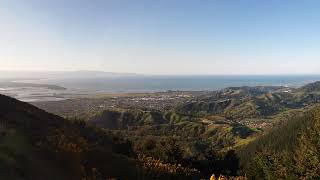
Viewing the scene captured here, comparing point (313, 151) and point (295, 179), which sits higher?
point (313, 151)

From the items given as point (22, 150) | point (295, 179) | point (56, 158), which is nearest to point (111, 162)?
point (56, 158)

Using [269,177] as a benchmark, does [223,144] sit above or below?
below

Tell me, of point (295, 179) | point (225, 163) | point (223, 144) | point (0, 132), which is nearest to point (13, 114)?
point (0, 132)

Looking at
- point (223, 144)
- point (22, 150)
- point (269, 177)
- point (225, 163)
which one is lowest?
point (223, 144)

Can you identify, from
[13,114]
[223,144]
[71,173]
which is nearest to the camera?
[71,173]

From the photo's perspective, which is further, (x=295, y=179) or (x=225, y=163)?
(x=225, y=163)

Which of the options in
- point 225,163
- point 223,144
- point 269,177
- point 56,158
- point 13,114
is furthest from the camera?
point 223,144

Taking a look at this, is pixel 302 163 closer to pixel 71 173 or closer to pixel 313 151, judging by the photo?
pixel 313 151

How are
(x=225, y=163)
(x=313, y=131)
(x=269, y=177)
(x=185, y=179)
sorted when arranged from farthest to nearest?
(x=225, y=163)
(x=269, y=177)
(x=313, y=131)
(x=185, y=179)

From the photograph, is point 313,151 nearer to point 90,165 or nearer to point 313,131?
point 313,131
